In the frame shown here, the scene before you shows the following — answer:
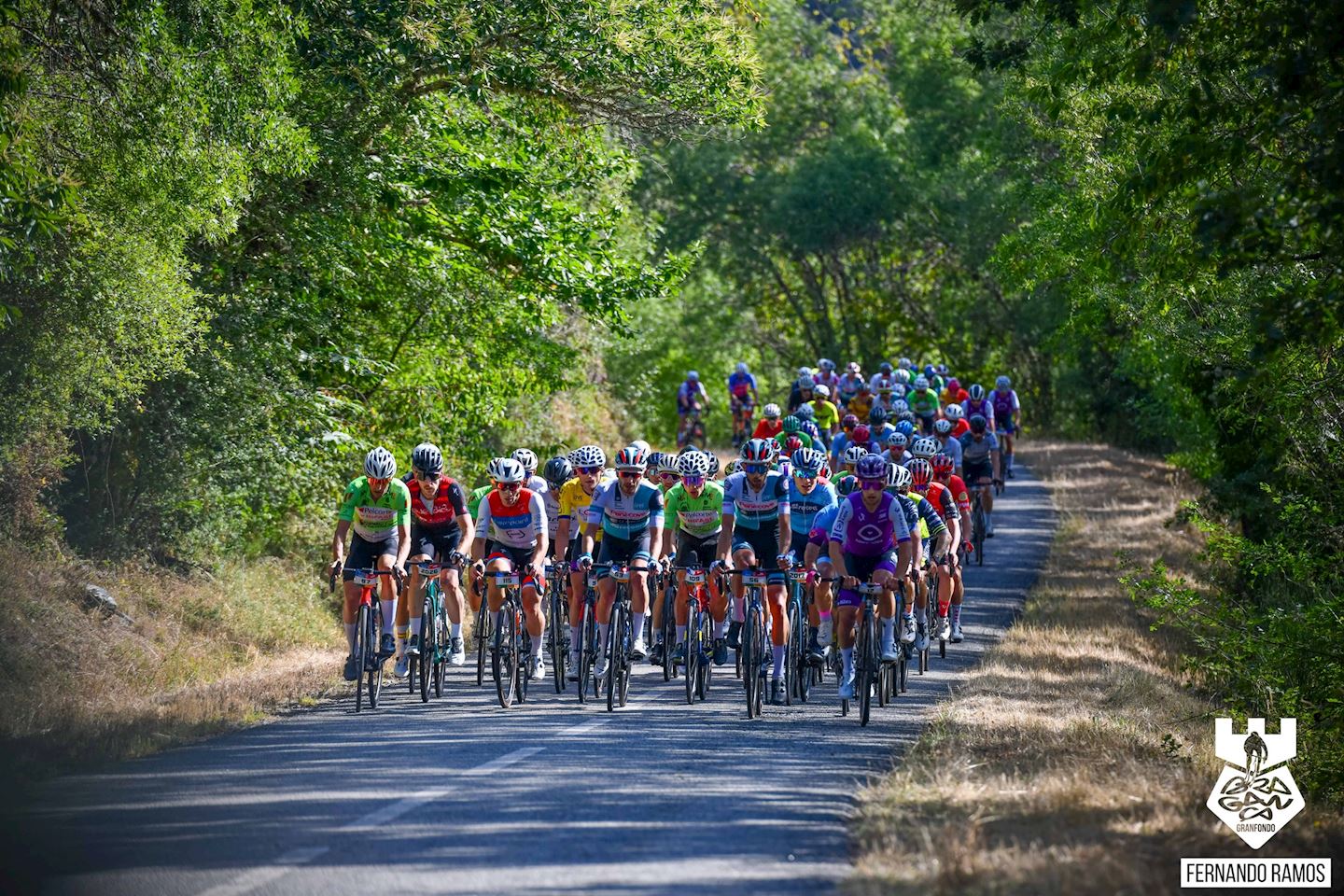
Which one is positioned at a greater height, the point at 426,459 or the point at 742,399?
the point at 742,399

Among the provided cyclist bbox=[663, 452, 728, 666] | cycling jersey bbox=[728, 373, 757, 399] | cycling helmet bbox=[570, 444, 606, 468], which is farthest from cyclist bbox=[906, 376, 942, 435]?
cyclist bbox=[663, 452, 728, 666]

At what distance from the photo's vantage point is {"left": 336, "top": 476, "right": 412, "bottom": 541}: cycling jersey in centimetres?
1433

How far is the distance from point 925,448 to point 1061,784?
8.84m

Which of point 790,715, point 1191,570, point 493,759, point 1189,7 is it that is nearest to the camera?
point 1189,7

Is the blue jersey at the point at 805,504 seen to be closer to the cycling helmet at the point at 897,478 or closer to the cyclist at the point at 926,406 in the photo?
the cycling helmet at the point at 897,478

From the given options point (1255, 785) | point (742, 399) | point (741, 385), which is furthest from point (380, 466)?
point (742, 399)

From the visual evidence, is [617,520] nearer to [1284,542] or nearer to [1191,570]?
[1284,542]

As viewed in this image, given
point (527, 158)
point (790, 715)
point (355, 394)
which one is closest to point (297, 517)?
point (355, 394)

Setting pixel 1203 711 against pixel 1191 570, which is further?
pixel 1191 570

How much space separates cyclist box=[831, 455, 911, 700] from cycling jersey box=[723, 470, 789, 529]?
87 centimetres

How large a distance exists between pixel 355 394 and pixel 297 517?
5.82 ft

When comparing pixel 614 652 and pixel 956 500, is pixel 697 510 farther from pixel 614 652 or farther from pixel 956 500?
pixel 956 500

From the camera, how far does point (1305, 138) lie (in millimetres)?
10898

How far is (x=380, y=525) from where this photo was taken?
47.2ft
